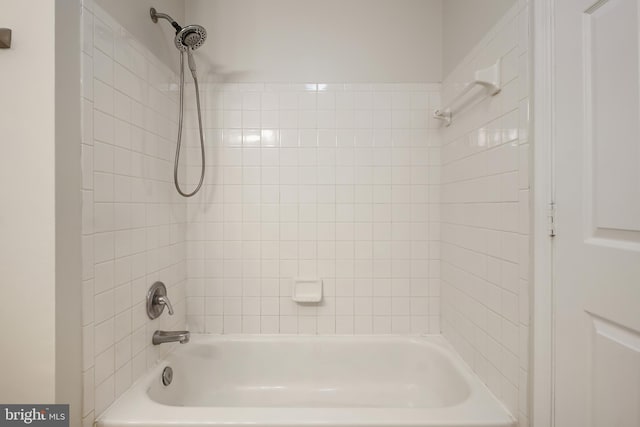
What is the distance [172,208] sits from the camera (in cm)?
162

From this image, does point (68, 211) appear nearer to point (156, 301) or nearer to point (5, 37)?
point (5, 37)

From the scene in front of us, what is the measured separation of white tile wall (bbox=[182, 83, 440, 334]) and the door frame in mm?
815

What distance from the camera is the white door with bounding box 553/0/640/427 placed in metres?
0.72

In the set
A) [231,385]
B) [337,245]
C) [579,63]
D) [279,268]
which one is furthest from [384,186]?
[231,385]

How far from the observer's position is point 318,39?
1776mm

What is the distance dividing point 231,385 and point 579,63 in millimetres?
1967

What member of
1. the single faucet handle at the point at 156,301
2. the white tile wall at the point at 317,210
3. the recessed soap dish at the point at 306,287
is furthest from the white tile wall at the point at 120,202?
the recessed soap dish at the point at 306,287

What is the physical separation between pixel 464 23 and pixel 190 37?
1.27m

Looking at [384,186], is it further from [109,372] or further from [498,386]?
[109,372]

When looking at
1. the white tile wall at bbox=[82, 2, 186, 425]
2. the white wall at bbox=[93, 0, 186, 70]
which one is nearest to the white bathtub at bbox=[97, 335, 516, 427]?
the white tile wall at bbox=[82, 2, 186, 425]

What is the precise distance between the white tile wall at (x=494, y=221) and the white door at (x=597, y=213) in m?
0.11

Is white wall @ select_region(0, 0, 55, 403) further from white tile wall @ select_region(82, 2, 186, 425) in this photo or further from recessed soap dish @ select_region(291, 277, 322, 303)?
recessed soap dish @ select_region(291, 277, 322, 303)

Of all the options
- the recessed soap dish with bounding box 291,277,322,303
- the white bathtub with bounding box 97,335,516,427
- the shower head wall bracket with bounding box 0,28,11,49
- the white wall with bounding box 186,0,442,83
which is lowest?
the white bathtub with bounding box 97,335,516,427

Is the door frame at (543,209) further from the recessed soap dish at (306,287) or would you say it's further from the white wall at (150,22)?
the white wall at (150,22)
